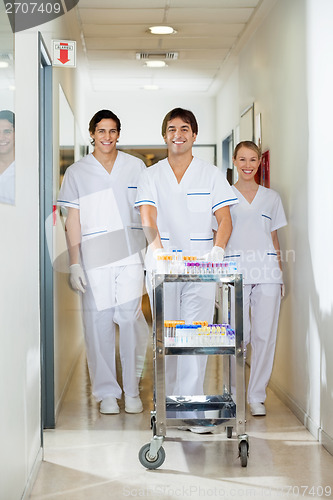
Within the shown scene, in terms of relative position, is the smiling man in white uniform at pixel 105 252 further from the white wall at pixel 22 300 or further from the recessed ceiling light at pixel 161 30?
the recessed ceiling light at pixel 161 30

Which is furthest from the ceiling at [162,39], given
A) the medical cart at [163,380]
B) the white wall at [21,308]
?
the medical cart at [163,380]

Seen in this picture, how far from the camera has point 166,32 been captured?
15.1 feet

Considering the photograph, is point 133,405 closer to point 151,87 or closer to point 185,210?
point 185,210

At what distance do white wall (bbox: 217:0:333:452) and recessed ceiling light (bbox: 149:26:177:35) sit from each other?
63 centimetres

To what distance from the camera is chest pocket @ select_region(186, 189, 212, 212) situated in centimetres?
327

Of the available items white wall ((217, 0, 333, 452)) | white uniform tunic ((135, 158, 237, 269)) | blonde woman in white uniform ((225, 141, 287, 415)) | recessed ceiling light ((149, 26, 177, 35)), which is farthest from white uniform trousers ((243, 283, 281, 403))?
recessed ceiling light ((149, 26, 177, 35))

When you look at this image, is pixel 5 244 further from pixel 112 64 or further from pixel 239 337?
pixel 112 64

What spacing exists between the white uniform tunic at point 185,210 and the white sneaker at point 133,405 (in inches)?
14.0

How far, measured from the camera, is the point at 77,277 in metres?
3.59

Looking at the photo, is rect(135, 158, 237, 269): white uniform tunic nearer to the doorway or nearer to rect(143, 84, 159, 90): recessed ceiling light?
the doorway

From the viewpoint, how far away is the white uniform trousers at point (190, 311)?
3.21m

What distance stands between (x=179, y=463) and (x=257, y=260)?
118cm

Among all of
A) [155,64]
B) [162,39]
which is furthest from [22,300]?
[155,64]

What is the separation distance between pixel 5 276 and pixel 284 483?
4.13ft
